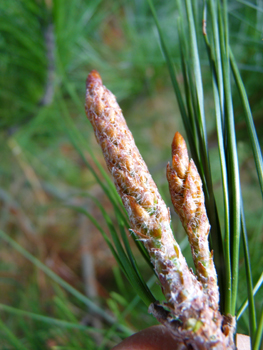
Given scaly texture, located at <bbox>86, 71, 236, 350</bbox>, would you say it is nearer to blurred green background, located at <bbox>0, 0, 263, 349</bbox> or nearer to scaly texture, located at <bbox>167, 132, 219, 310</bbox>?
scaly texture, located at <bbox>167, 132, 219, 310</bbox>

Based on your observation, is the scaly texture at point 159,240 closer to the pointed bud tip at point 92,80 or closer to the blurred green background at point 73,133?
the pointed bud tip at point 92,80

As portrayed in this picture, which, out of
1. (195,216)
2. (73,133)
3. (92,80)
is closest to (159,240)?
(195,216)

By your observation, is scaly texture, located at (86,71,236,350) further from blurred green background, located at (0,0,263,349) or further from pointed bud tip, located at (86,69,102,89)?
blurred green background, located at (0,0,263,349)

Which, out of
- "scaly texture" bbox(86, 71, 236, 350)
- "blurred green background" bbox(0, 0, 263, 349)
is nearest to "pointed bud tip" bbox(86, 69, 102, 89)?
"scaly texture" bbox(86, 71, 236, 350)

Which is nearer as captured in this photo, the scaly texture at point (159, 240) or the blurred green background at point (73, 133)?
the scaly texture at point (159, 240)

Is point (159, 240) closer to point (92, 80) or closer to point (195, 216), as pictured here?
point (195, 216)

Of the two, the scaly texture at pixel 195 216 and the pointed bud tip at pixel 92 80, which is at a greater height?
the pointed bud tip at pixel 92 80

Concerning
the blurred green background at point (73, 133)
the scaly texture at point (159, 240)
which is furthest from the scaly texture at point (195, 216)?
the blurred green background at point (73, 133)

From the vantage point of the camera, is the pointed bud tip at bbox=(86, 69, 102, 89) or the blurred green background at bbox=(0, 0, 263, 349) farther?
the blurred green background at bbox=(0, 0, 263, 349)

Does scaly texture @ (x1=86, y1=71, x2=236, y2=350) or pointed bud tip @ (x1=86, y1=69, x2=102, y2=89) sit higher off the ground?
pointed bud tip @ (x1=86, y1=69, x2=102, y2=89)
